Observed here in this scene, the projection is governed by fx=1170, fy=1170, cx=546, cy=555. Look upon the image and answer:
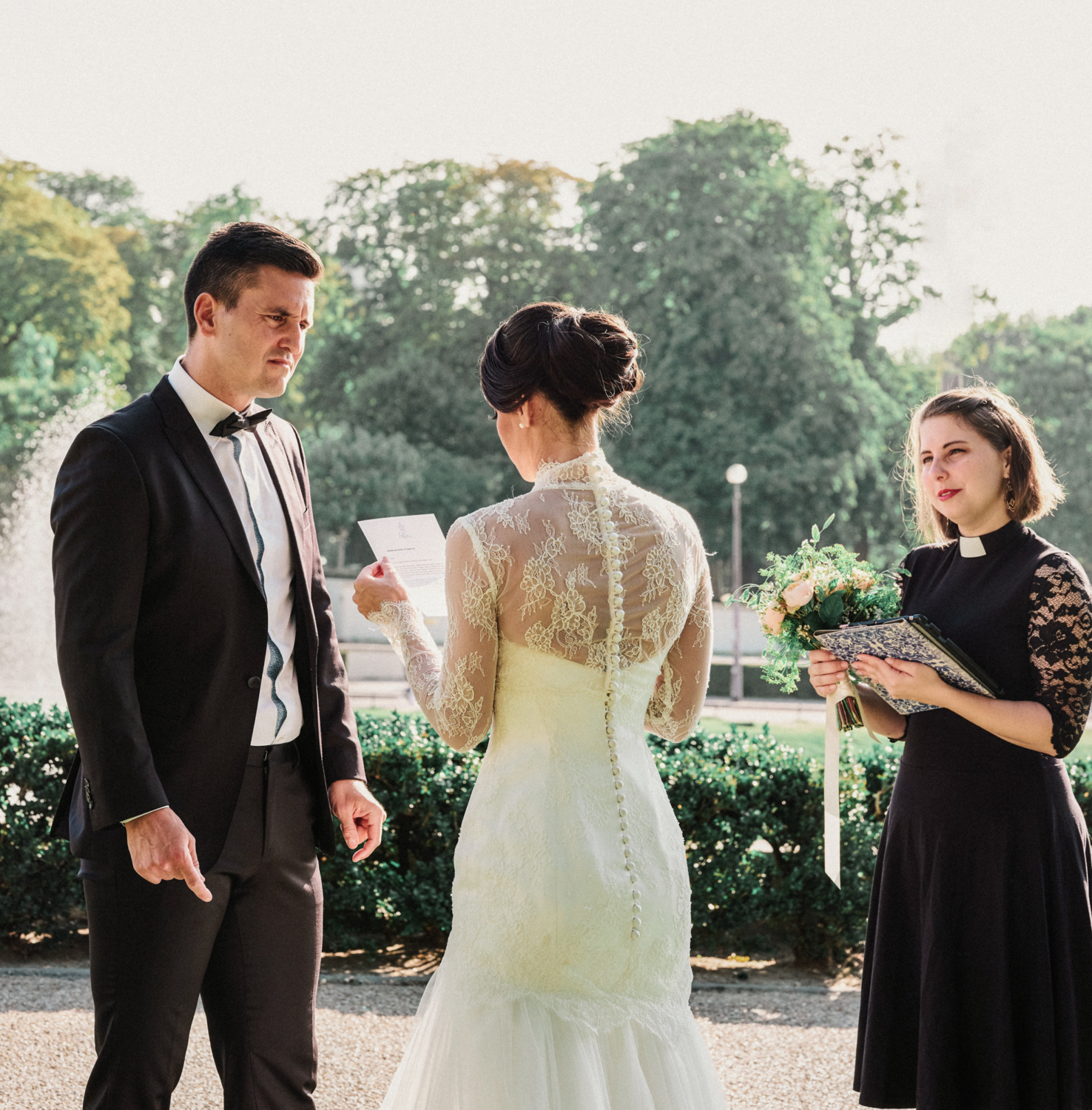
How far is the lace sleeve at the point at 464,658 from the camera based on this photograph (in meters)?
2.64

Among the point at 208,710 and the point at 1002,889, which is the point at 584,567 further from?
the point at 1002,889

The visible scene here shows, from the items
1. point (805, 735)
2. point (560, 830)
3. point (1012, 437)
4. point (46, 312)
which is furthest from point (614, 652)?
point (46, 312)

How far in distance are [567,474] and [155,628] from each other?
39.6 inches

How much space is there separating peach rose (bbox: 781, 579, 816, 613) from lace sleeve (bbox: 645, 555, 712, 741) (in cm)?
47

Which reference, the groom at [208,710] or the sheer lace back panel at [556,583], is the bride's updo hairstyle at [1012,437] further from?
the groom at [208,710]

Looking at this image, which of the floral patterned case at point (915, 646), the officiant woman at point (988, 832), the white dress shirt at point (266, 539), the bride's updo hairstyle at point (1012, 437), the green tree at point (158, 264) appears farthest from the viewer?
the green tree at point (158, 264)

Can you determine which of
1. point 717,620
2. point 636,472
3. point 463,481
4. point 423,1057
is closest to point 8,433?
point 463,481

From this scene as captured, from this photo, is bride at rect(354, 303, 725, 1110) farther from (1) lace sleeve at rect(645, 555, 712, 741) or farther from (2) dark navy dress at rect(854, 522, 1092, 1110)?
(2) dark navy dress at rect(854, 522, 1092, 1110)

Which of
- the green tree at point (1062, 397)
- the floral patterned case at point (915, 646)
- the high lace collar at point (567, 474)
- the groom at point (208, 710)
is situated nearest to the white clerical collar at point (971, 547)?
the floral patterned case at point (915, 646)

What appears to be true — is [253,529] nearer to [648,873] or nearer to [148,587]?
[148,587]

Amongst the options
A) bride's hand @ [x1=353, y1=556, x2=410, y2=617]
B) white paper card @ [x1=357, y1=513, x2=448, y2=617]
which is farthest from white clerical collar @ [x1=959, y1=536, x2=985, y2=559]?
bride's hand @ [x1=353, y1=556, x2=410, y2=617]

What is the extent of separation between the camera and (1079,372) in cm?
3747

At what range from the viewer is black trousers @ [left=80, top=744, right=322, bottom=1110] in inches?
102

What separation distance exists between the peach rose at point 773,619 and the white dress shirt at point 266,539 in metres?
1.44
